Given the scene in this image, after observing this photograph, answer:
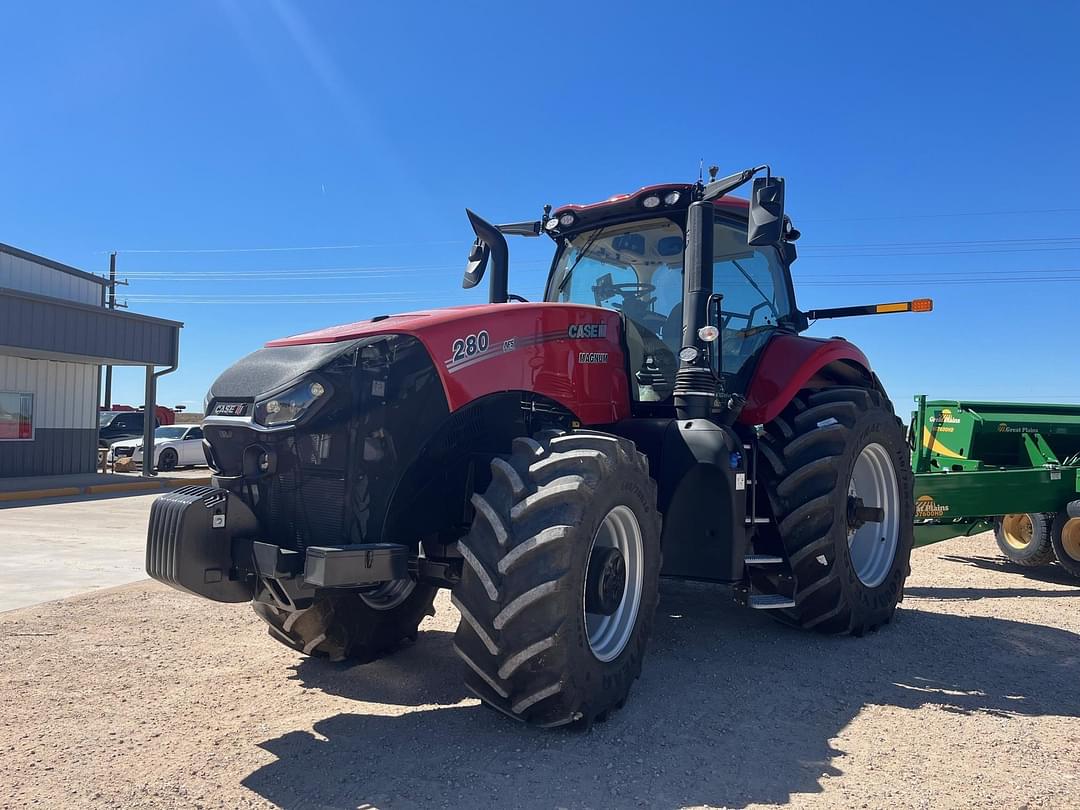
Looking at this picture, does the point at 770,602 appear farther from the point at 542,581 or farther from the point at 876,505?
the point at 542,581

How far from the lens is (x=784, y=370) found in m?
5.43

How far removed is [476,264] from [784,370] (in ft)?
7.16

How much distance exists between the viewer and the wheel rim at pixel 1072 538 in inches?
313

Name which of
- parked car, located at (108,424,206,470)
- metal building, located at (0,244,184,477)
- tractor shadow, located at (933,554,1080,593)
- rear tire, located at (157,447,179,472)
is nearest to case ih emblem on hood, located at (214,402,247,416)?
tractor shadow, located at (933,554,1080,593)

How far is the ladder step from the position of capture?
4898 mm

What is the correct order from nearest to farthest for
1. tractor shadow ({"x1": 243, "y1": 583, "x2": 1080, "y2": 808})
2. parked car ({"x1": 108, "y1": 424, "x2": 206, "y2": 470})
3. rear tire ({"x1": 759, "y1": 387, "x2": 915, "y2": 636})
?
tractor shadow ({"x1": 243, "y1": 583, "x2": 1080, "y2": 808}), rear tire ({"x1": 759, "y1": 387, "x2": 915, "y2": 636}), parked car ({"x1": 108, "y1": 424, "x2": 206, "y2": 470})

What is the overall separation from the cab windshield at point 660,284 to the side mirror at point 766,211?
96 centimetres

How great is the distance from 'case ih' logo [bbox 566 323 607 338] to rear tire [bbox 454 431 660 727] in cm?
94

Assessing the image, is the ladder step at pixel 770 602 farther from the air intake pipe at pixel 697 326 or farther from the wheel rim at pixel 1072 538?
the wheel rim at pixel 1072 538

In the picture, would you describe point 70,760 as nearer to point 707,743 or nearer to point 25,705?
point 25,705

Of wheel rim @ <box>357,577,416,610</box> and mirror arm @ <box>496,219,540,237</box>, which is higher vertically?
mirror arm @ <box>496,219,540,237</box>

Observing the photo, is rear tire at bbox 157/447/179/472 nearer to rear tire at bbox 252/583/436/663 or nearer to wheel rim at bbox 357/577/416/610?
rear tire at bbox 252/583/436/663

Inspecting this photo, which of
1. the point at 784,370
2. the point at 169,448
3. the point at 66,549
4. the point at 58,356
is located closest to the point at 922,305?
the point at 784,370

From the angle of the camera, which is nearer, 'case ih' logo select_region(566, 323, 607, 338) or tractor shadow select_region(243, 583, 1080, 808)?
tractor shadow select_region(243, 583, 1080, 808)
